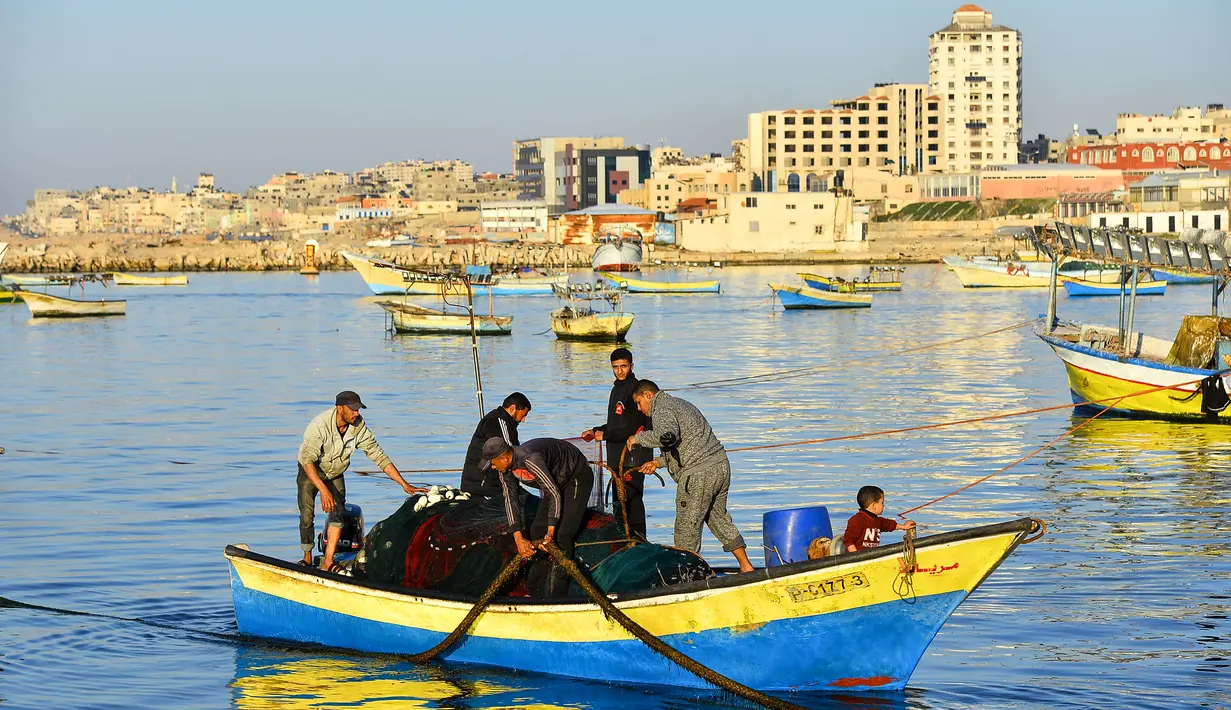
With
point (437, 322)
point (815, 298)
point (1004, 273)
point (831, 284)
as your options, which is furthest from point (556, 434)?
point (1004, 273)

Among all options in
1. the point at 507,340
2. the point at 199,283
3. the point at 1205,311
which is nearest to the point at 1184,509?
the point at 507,340

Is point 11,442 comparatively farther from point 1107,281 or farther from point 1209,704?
point 1107,281

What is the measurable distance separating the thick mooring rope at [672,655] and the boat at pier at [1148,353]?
17.1 m

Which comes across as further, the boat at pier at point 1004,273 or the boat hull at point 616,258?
the boat hull at point 616,258

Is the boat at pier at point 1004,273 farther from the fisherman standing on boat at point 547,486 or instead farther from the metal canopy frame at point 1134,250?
the fisherman standing on boat at point 547,486

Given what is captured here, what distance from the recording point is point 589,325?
57656 millimetres

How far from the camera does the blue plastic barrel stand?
12391mm

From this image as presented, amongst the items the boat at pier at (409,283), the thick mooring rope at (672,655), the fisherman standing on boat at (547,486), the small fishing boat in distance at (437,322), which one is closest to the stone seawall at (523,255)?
the boat at pier at (409,283)

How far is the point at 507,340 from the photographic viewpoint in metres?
61.4

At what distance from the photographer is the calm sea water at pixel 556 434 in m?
12.9

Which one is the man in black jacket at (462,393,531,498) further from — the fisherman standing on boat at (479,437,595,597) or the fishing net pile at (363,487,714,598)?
the fisherman standing on boat at (479,437,595,597)

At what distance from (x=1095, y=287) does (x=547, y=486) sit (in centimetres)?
8541

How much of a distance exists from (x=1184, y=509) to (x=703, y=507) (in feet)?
32.3

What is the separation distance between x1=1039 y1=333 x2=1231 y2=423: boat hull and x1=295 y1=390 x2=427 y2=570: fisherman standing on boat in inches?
700
